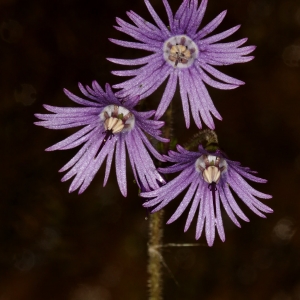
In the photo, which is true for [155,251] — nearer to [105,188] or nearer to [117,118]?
[117,118]

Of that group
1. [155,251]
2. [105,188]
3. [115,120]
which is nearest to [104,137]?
[115,120]

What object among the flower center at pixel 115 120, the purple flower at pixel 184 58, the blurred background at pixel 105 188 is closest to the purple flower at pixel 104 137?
the flower center at pixel 115 120

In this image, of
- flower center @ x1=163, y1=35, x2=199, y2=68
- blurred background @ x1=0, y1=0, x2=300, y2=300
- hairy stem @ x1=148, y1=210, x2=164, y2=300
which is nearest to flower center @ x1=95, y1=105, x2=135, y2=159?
flower center @ x1=163, y1=35, x2=199, y2=68

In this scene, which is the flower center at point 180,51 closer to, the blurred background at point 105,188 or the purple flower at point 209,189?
the purple flower at point 209,189

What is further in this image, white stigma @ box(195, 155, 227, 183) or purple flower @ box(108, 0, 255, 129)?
white stigma @ box(195, 155, 227, 183)

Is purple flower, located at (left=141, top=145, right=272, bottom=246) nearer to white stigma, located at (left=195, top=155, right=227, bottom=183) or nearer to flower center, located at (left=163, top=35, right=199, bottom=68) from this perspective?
white stigma, located at (left=195, top=155, right=227, bottom=183)

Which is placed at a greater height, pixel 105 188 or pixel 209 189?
pixel 105 188
